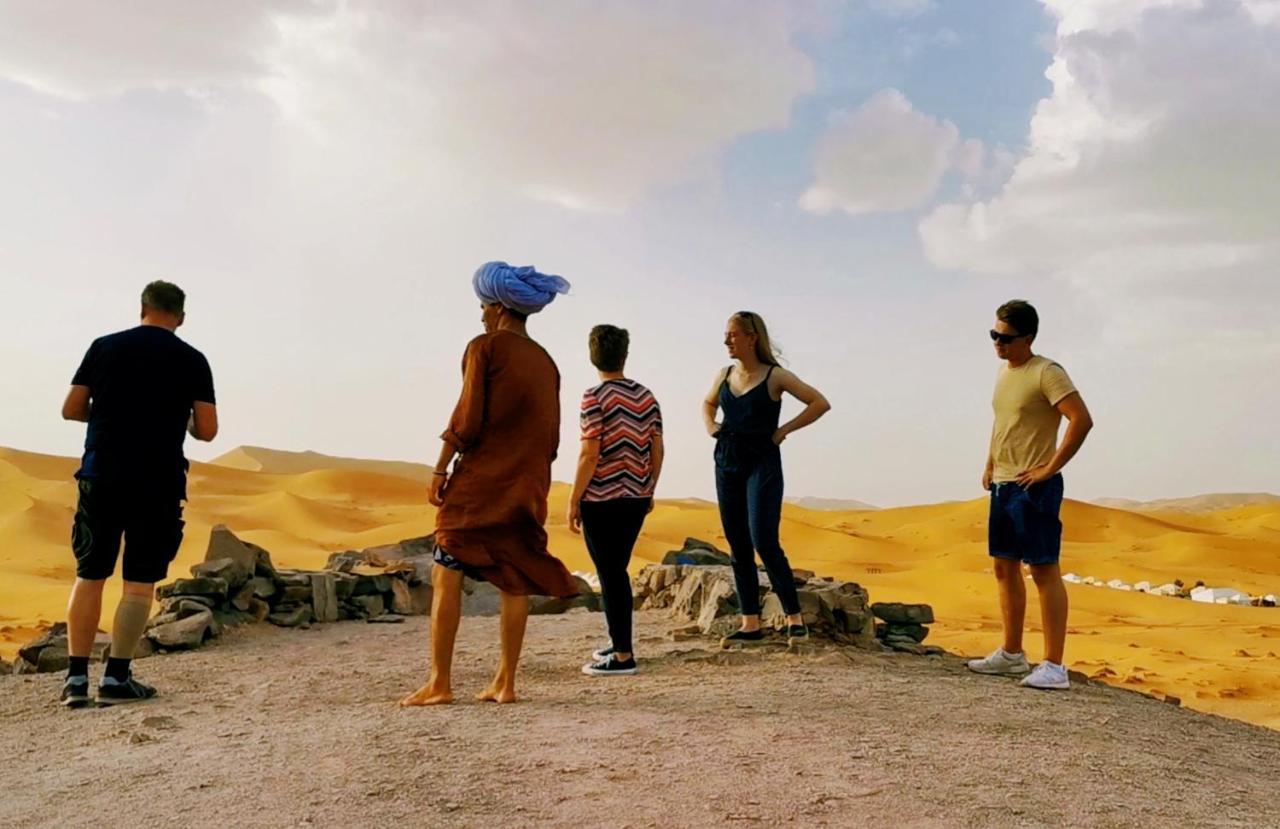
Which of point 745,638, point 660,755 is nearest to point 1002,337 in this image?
point 745,638

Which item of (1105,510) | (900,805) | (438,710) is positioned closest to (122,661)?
(438,710)

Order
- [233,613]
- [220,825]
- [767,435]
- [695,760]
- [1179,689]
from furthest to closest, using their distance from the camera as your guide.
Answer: [1179,689], [233,613], [767,435], [695,760], [220,825]

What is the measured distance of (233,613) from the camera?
8945mm

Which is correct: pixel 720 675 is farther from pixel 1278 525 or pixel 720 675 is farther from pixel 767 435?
pixel 1278 525

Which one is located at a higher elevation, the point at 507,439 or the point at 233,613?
the point at 507,439

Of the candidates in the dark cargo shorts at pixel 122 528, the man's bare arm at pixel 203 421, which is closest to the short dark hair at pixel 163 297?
the man's bare arm at pixel 203 421

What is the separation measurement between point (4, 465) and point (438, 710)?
37.9 m

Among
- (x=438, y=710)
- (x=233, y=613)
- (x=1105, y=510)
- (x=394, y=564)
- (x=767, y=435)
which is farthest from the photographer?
(x=1105, y=510)

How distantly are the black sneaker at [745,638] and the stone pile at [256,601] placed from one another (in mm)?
2837

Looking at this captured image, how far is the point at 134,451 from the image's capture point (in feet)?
18.0

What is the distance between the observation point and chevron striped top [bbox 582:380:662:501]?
18.6 ft

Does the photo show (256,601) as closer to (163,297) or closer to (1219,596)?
(163,297)

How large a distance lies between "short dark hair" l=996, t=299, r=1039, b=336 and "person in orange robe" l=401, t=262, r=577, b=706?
250 cm

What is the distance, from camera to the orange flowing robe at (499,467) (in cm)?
490
